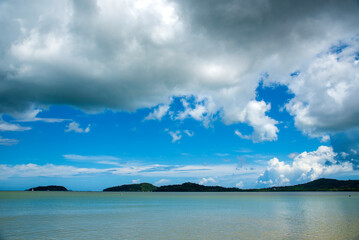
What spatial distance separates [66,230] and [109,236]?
30.7ft

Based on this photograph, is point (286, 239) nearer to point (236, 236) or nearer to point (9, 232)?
point (236, 236)

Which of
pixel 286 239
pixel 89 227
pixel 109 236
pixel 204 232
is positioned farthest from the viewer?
pixel 89 227

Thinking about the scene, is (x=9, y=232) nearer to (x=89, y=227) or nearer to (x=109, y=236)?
(x=89, y=227)

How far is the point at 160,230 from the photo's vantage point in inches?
1662

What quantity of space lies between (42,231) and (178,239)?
22.3 metres

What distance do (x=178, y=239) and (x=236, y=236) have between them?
865 centimetres

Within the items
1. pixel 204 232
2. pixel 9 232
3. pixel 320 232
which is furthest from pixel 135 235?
pixel 320 232

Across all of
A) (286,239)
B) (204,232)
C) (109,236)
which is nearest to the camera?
(286,239)

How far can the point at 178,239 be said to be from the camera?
35250mm

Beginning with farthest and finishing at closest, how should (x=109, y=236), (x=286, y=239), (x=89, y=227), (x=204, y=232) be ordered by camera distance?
(x=89, y=227), (x=204, y=232), (x=109, y=236), (x=286, y=239)

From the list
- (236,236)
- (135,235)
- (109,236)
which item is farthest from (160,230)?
(236,236)

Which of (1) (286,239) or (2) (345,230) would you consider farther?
(2) (345,230)

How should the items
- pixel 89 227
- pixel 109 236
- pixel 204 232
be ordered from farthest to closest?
pixel 89 227 → pixel 204 232 → pixel 109 236

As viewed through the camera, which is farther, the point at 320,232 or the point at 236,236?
the point at 320,232
